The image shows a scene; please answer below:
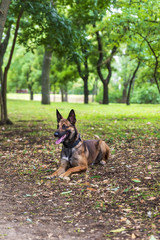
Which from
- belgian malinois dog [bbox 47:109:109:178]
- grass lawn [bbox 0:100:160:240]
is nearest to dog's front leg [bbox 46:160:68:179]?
belgian malinois dog [bbox 47:109:109:178]

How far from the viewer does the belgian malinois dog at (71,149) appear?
18.8 feet

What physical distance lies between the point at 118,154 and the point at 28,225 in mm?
4266

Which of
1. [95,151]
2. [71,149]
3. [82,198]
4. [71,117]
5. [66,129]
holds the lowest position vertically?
[82,198]

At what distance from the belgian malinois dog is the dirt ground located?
216mm

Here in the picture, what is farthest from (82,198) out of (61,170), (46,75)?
(46,75)

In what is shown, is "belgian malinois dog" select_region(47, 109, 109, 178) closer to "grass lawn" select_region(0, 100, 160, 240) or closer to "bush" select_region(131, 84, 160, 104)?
"grass lawn" select_region(0, 100, 160, 240)

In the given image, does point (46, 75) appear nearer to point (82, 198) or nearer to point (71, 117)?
point (71, 117)

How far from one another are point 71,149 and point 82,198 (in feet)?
4.46

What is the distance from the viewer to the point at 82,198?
16.0ft

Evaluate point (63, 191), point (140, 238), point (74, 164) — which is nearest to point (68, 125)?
point (74, 164)

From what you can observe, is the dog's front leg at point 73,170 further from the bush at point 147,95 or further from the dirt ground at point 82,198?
the bush at point 147,95

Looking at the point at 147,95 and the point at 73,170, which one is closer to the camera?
the point at 73,170

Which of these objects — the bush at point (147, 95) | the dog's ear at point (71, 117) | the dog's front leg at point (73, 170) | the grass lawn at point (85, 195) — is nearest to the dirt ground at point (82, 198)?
the grass lawn at point (85, 195)

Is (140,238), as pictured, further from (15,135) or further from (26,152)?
(15,135)
